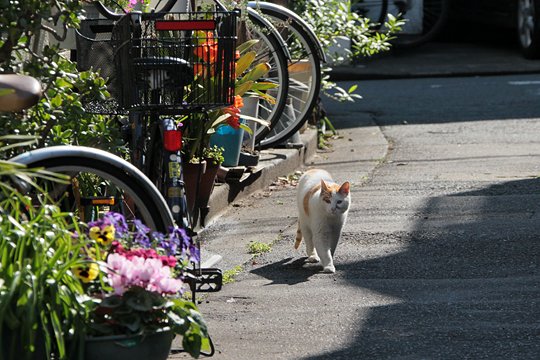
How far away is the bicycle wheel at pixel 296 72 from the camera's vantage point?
8.40 m

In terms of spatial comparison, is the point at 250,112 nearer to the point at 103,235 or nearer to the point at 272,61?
the point at 272,61

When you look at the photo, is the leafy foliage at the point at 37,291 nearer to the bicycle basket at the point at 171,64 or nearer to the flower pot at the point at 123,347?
the flower pot at the point at 123,347

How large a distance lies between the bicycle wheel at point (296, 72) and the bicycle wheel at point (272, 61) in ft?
0.42

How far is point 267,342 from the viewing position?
15.4ft

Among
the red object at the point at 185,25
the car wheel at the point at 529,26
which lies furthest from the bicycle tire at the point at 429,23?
the red object at the point at 185,25

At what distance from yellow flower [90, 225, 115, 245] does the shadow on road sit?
97cm

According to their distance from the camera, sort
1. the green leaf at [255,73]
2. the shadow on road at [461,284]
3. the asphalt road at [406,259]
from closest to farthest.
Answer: the shadow on road at [461,284] → the asphalt road at [406,259] → the green leaf at [255,73]

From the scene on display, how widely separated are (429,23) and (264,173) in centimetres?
944

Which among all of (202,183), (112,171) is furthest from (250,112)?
(112,171)

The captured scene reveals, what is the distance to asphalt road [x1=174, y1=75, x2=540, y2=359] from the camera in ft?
15.3

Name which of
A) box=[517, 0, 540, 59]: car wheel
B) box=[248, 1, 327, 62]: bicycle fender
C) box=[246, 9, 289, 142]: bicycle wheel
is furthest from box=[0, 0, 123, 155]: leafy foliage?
box=[517, 0, 540, 59]: car wheel

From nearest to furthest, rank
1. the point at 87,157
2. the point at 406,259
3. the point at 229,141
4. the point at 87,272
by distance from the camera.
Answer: the point at 87,272 < the point at 87,157 < the point at 406,259 < the point at 229,141

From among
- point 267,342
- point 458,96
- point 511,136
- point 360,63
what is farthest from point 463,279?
point 360,63

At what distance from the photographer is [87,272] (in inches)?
152
